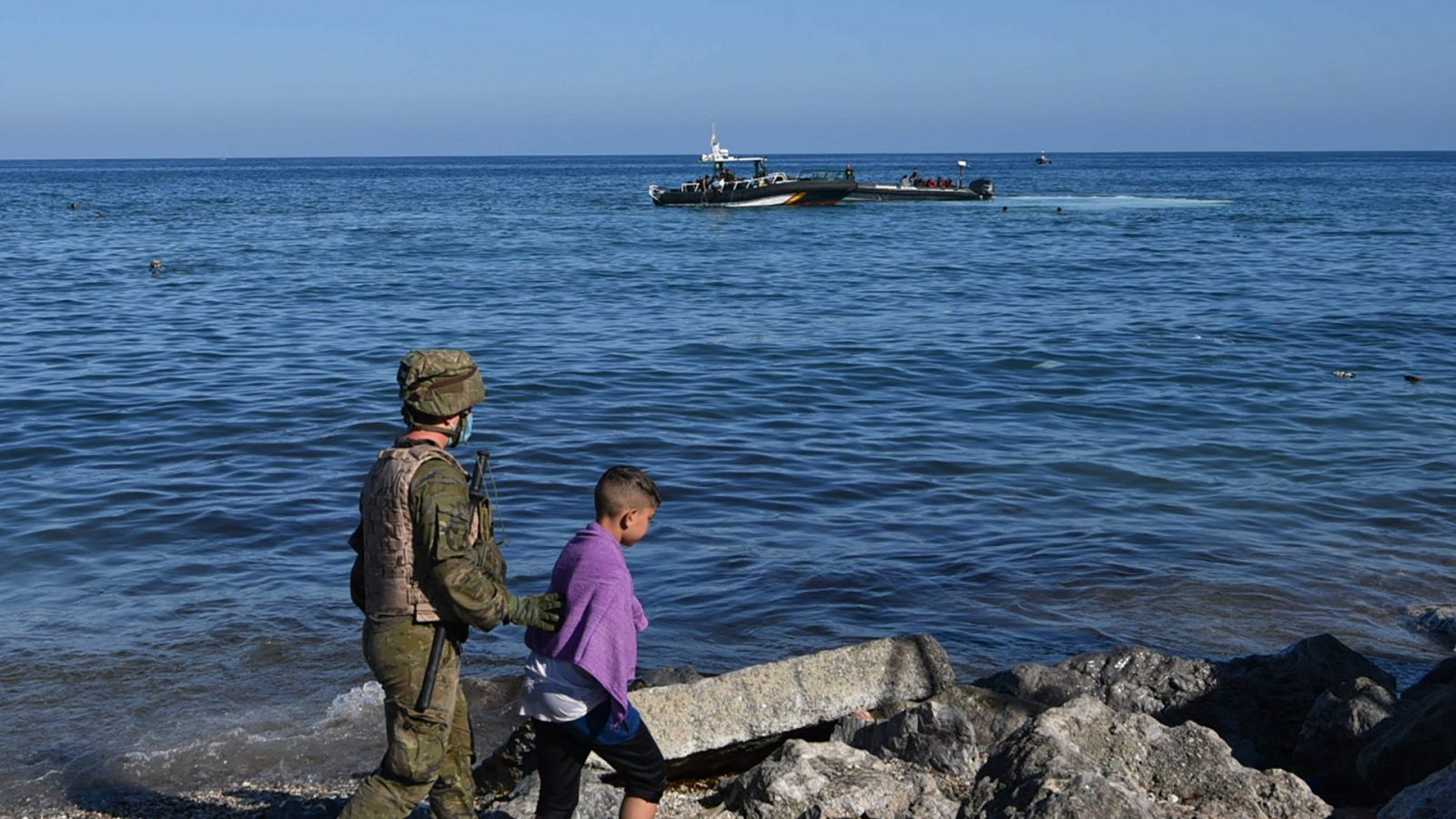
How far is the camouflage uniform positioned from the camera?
400 centimetres

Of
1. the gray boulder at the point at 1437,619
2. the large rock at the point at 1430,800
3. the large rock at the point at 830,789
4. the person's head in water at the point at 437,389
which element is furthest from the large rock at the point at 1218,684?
the person's head in water at the point at 437,389

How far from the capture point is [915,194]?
61.9m

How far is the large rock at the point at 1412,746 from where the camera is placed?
489cm

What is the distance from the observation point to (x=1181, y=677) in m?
6.23

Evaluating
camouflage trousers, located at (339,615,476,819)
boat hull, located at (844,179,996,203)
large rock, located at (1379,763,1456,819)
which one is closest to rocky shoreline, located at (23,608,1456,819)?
large rock, located at (1379,763,1456,819)

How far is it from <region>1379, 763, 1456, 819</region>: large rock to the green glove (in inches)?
98.3

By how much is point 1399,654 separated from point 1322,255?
96.5 feet

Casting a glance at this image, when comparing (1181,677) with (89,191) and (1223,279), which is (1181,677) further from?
(89,191)

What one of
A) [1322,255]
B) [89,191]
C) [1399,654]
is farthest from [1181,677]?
[89,191]

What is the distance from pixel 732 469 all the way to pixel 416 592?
835 cm

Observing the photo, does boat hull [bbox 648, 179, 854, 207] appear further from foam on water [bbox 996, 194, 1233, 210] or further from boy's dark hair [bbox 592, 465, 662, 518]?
boy's dark hair [bbox 592, 465, 662, 518]

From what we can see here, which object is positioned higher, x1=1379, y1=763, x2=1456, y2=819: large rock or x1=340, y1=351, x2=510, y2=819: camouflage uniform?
x1=340, y1=351, x2=510, y2=819: camouflage uniform

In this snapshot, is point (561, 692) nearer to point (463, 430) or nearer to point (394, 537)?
point (394, 537)

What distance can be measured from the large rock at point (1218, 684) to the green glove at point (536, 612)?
2836 millimetres
